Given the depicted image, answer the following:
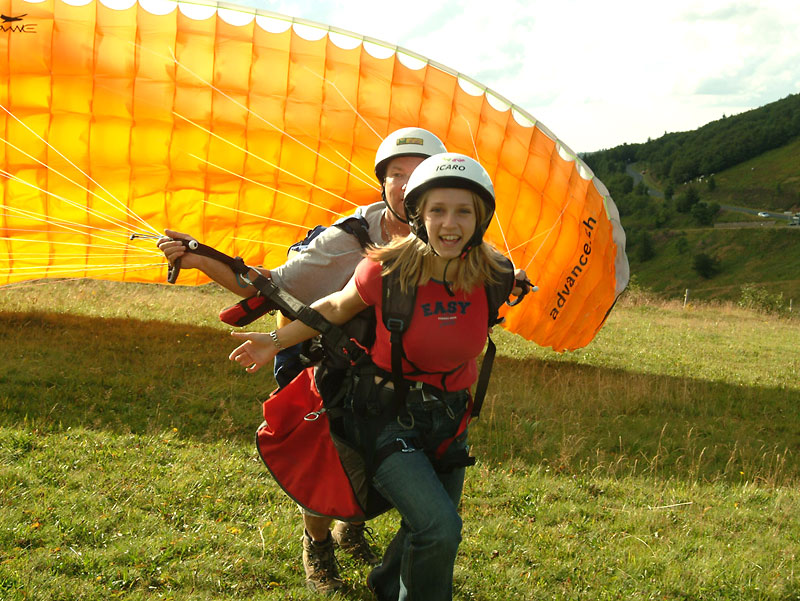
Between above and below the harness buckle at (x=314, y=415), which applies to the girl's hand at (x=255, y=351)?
above

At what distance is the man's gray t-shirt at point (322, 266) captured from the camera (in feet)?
12.4

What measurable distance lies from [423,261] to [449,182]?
353 millimetres

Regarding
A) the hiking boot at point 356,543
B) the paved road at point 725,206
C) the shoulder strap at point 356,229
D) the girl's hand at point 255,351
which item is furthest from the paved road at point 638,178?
the girl's hand at point 255,351

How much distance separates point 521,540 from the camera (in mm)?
4648

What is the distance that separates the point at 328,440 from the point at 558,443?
364cm

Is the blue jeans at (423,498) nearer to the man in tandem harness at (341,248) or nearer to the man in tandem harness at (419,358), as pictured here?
the man in tandem harness at (419,358)

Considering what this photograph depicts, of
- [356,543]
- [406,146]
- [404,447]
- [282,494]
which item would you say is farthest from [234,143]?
[404,447]

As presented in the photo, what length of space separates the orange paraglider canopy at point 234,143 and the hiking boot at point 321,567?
5157mm

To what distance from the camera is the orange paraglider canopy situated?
8.00 metres

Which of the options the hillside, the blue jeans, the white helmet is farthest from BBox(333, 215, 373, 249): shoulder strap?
the hillside

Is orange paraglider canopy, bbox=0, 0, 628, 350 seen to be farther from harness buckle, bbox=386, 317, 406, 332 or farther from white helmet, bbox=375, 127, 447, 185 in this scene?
harness buckle, bbox=386, 317, 406, 332

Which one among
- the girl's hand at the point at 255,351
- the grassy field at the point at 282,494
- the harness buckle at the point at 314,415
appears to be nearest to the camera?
the girl's hand at the point at 255,351

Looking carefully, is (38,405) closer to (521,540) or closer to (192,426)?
(192,426)

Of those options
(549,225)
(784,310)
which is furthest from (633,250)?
(549,225)
